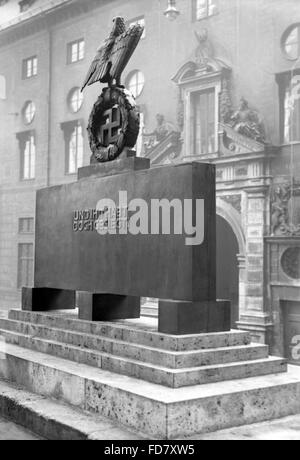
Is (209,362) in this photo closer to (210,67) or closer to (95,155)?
(95,155)

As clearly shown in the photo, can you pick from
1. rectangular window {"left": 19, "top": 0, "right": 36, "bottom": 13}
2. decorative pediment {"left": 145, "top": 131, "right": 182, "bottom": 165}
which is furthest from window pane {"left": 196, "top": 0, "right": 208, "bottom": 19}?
rectangular window {"left": 19, "top": 0, "right": 36, "bottom": 13}

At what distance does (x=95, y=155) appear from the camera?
7262 millimetres

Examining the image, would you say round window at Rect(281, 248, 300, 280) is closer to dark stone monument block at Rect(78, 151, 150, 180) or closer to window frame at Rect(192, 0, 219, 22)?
window frame at Rect(192, 0, 219, 22)

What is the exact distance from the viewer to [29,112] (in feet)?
79.4

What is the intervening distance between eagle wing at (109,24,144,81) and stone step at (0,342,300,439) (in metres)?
3.45

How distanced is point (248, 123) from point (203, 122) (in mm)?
1802

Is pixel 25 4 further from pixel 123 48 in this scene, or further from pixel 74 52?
pixel 123 48

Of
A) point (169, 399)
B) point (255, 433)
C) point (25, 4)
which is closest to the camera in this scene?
point (169, 399)

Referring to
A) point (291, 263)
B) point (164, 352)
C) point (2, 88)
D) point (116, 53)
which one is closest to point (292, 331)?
point (291, 263)

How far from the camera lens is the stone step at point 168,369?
16.3 feet

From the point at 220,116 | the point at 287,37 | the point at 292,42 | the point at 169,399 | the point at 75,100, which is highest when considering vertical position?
the point at 75,100

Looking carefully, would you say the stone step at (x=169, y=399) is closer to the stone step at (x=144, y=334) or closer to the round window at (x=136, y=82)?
the stone step at (x=144, y=334)

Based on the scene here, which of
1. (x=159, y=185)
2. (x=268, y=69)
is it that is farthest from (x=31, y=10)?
(x=159, y=185)
